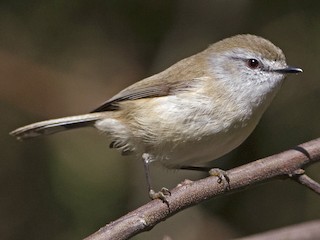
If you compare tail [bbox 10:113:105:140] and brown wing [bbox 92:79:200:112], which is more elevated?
brown wing [bbox 92:79:200:112]

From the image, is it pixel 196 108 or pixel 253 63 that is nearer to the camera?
pixel 196 108

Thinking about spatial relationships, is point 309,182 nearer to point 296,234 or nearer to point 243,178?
point 243,178

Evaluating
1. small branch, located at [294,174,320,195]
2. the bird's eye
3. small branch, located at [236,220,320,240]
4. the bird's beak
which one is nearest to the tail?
the bird's eye

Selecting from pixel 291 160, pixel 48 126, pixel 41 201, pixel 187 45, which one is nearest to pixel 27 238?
pixel 41 201

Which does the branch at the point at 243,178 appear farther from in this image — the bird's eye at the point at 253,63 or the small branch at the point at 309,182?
the bird's eye at the point at 253,63

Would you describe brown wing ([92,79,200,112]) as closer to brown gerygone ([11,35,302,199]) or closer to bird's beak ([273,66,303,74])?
brown gerygone ([11,35,302,199])

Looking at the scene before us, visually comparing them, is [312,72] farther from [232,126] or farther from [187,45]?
[232,126]

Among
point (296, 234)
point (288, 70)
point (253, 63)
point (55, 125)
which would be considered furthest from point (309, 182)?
point (55, 125)
